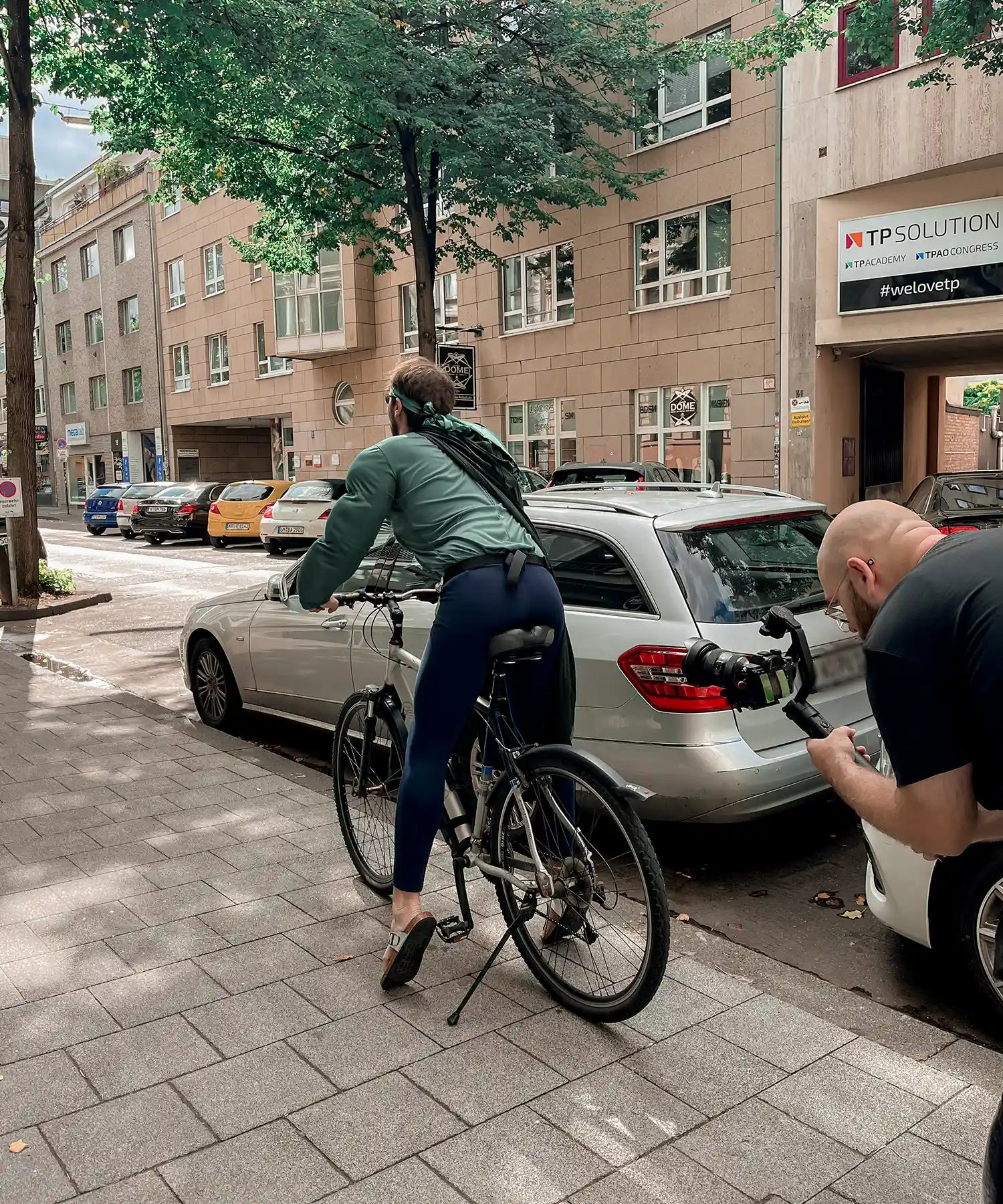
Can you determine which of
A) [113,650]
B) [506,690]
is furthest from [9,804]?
[113,650]

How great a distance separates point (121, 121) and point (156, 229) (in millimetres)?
25619

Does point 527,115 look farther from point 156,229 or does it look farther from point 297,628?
point 156,229

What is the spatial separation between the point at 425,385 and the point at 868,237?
1703 centimetres

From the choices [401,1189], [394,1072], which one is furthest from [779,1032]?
[401,1189]

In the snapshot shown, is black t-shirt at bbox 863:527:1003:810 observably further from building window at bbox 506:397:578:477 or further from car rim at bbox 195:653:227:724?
building window at bbox 506:397:578:477

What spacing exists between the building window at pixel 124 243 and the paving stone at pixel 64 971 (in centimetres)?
4404

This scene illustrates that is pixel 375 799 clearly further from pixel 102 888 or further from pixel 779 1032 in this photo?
pixel 779 1032

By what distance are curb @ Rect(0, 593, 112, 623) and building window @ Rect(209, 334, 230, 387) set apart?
24965mm

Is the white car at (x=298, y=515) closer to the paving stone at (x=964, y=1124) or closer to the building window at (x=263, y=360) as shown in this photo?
the building window at (x=263, y=360)

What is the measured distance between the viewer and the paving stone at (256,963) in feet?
11.2

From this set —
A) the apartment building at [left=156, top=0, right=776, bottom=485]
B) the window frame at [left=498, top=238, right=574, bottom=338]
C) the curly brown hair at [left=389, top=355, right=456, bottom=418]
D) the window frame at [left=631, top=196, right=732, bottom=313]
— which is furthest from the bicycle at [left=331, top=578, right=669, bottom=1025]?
the window frame at [left=498, top=238, right=574, bottom=338]

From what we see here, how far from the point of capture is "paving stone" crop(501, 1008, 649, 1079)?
291 cm

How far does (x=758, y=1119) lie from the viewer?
263 centimetres

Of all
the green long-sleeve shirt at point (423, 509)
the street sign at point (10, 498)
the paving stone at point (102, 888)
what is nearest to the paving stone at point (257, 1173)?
the green long-sleeve shirt at point (423, 509)
